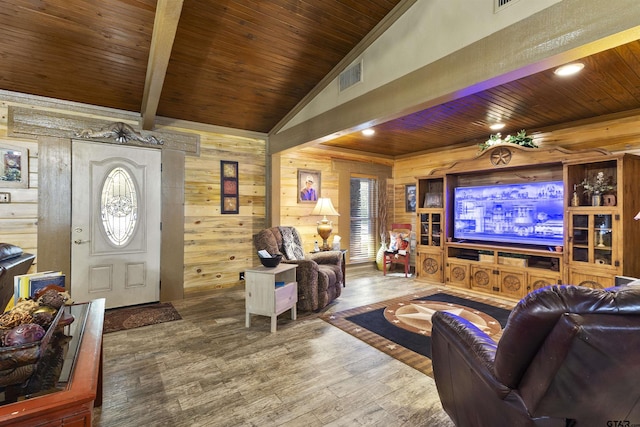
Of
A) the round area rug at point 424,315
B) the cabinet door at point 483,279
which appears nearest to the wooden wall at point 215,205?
the round area rug at point 424,315

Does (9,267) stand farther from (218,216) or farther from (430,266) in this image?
(430,266)

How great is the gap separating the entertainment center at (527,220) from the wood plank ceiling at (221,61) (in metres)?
0.67

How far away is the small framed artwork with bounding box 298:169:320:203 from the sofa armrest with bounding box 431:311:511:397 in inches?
156

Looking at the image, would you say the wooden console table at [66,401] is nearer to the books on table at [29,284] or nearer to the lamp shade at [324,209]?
the books on table at [29,284]

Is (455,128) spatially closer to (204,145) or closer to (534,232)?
(534,232)

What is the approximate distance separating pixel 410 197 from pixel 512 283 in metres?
2.61

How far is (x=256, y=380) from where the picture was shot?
89.4 inches

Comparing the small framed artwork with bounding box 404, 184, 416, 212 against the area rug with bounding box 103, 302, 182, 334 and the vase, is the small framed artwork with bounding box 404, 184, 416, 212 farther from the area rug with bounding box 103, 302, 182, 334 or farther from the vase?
the area rug with bounding box 103, 302, 182, 334

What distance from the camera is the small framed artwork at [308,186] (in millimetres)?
5500

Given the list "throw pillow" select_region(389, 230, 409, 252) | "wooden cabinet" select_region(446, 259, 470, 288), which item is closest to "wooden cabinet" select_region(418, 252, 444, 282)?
"wooden cabinet" select_region(446, 259, 470, 288)

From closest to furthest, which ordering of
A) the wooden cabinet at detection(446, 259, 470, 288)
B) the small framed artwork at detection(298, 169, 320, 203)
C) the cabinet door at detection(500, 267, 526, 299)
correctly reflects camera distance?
the cabinet door at detection(500, 267, 526, 299)
the wooden cabinet at detection(446, 259, 470, 288)
the small framed artwork at detection(298, 169, 320, 203)

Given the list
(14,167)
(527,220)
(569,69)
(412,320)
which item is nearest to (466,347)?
(412,320)

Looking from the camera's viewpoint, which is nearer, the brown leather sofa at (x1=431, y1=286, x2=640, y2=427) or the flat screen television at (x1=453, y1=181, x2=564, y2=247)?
the brown leather sofa at (x1=431, y1=286, x2=640, y2=427)

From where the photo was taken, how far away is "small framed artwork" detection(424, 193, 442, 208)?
5.36 metres
